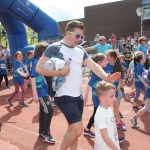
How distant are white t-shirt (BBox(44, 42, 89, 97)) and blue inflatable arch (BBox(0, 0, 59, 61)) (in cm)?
729

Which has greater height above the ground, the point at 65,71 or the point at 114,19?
the point at 114,19

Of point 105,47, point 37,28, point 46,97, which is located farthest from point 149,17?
point 46,97

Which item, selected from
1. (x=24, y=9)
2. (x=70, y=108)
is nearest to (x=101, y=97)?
(x=70, y=108)

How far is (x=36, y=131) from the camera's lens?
4.65m

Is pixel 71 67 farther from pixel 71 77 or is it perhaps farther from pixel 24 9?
pixel 24 9

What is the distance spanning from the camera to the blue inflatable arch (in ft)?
30.9

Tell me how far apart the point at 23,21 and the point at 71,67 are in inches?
313

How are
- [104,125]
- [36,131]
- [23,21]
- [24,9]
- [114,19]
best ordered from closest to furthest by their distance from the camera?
1. [104,125]
2. [36,131]
3. [24,9]
4. [23,21]
5. [114,19]

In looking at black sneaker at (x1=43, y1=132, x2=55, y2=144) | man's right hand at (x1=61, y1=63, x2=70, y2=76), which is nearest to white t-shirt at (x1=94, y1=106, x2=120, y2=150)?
man's right hand at (x1=61, y1=63, x2=70, y2=76)

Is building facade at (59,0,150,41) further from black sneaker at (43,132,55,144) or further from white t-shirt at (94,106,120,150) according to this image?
white t-shirt at (94,106,120,150)

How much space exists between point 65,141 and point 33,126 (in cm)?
222

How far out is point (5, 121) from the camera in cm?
540

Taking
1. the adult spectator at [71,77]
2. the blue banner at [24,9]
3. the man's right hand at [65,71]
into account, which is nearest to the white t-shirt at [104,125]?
the adult spectator at [71,77]

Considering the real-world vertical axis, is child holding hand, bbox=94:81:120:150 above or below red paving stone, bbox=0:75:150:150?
above
